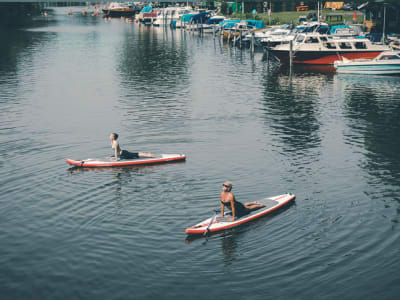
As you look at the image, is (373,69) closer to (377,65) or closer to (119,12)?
(377,65)

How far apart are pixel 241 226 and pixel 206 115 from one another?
19031 millimetres

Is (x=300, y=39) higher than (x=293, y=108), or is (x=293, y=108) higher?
(x=300, y=39)

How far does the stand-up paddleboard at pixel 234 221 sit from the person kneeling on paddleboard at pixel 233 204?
15cm

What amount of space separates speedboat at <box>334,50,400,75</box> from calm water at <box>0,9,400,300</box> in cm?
381

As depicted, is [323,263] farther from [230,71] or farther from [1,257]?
[230,71]

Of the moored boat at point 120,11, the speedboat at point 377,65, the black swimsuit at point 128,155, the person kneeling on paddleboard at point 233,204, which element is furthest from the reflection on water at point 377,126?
the moored boat at point 120,11

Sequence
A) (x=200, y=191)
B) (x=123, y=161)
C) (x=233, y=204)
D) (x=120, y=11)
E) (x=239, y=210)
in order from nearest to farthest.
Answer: (x=233, y=204) < (x=239, y=210) < (x=200, y=191) < (x=123, y=161) < (x=120, y=11)

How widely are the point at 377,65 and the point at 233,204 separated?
38.6 metres

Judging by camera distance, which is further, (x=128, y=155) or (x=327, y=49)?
(x=327, y=49)

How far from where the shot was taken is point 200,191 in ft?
75.8

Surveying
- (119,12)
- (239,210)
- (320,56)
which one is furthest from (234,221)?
(119,12)

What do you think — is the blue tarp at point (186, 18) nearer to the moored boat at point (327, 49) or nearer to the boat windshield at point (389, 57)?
the moored boat at point (327, 49)

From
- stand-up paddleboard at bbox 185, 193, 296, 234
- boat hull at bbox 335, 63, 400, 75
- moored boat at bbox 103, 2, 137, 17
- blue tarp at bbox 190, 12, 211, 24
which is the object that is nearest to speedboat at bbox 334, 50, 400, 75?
boat hull at bbox 335, 63, 400, 75

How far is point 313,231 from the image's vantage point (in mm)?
19234
